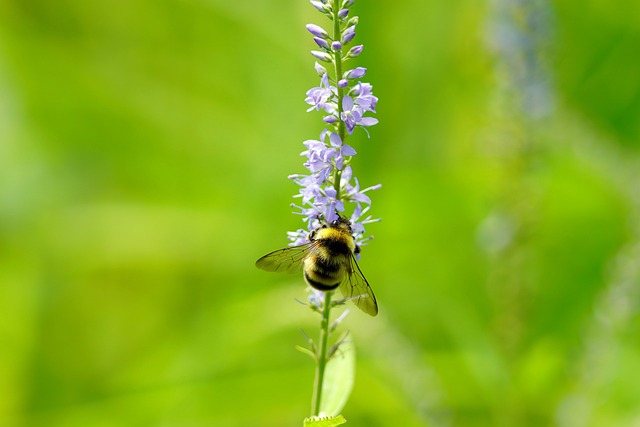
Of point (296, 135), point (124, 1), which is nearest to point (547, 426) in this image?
point (296, 135)

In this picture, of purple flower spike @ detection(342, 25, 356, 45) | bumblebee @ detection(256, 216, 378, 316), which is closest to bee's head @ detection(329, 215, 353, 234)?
bumblebee @ detection(256, 216, 378, 316)

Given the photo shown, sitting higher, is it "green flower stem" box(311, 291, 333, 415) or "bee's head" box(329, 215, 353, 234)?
"bee's head" box(329, 215, 353, 234)

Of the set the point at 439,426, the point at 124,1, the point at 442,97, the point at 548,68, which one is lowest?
the point at 439,426

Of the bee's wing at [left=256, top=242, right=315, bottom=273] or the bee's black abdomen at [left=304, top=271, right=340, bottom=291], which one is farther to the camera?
the bee's wing at [left=256, top=242, right=315, bottom=273]

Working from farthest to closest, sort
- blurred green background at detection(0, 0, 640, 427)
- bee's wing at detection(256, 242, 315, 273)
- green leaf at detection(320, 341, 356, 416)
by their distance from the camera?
Answer: blurred green background at detection(0, 0, 640, 427), bee's wing at detection(256, 242, 315, 273), green leaf at detection(320, 341, 356, 416)

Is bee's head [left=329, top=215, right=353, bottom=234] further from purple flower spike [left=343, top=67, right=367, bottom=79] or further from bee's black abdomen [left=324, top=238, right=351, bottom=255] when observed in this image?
purple flower spike [left=343, top=67, right=367, bottom=79]

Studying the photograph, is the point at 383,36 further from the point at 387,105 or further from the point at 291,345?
the point at 291,345

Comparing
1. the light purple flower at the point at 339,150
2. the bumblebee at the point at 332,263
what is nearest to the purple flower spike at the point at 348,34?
the light purple flower at the point at 339,150
